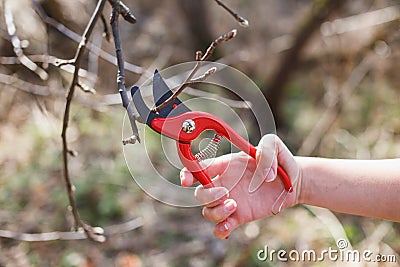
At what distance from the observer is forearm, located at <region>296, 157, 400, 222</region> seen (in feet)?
4.30

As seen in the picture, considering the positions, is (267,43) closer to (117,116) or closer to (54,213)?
(117,116)

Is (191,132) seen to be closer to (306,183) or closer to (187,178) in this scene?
(187,178)

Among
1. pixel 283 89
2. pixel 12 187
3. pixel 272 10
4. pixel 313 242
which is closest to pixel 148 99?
pixel 12 187

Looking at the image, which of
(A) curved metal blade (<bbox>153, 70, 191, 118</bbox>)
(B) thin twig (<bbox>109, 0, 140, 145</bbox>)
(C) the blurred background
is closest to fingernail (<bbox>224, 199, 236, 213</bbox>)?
(A) curved metal blade (<bbox>153, 70, 191, 118</bbox>)

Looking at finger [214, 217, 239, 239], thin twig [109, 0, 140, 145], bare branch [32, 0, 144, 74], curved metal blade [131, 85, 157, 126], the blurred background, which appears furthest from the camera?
the blurred background

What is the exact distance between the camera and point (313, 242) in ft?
7.79

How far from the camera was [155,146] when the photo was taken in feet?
9.80

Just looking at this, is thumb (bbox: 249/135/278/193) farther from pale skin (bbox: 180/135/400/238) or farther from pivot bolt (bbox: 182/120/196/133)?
pivot bolt (bbox: 182/120/196/133)

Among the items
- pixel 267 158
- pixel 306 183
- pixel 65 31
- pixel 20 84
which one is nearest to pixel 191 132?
pixel 267 158

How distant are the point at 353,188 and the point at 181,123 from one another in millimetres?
535

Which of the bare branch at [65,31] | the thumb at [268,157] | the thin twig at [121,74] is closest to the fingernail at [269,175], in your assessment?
the thumb at [268,157]

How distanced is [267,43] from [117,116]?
1363 millimetres

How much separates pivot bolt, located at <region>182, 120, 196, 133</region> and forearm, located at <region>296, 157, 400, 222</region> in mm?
401

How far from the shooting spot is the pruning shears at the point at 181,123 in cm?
98
